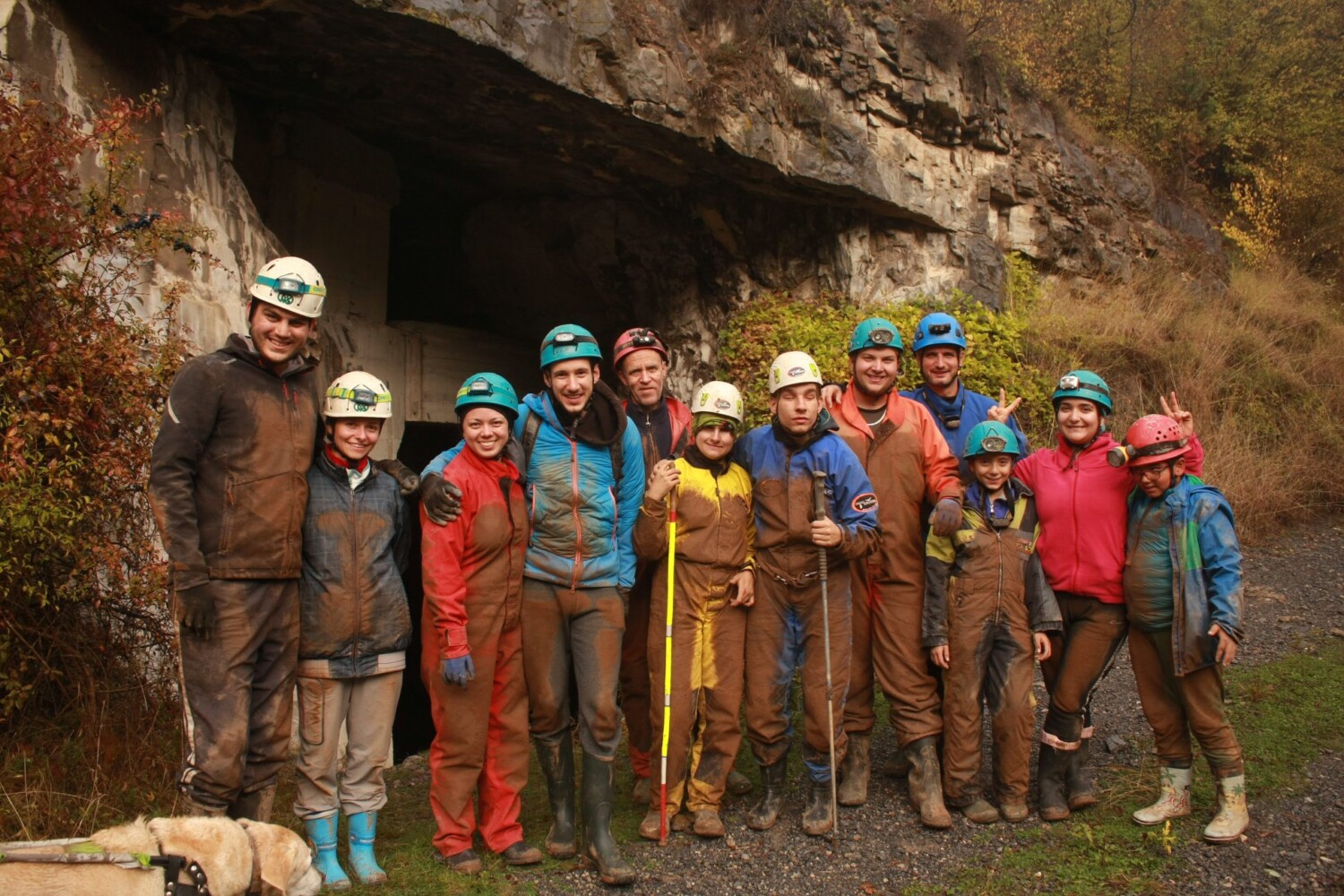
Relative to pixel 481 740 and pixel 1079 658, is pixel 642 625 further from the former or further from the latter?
pixel 1079 658

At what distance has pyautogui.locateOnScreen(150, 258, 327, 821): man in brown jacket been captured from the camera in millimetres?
3502

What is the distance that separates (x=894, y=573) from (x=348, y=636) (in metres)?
2.51

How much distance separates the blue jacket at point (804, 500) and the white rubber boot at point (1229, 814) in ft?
5.99

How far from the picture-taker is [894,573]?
181 inches

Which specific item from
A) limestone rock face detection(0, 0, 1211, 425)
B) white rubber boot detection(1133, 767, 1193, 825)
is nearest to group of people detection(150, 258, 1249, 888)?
white rubber boot detection(1133, 767, 1193, 825)

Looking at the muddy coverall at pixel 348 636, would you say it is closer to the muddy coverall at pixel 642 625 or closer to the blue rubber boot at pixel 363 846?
the blue rubber boot at pixel 363 846

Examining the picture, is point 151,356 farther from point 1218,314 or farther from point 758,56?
point 1218,314

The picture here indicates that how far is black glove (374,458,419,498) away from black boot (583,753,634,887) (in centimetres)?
136

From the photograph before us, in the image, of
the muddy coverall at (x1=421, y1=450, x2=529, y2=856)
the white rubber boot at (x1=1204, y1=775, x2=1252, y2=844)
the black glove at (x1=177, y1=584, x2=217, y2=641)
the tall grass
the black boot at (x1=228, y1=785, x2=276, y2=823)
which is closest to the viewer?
the black glove at (x1=177, y1=584, x2=217, y2=641)

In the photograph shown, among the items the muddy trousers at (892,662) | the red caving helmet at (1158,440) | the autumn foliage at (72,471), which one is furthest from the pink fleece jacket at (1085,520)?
the autumn foliage at (72,471)

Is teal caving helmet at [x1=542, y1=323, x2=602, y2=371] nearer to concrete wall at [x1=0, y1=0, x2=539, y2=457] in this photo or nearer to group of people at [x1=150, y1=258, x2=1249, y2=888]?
group of people at [x1=150, y1=258, x2=1249, y2=888]

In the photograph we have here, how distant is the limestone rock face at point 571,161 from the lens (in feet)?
19.5

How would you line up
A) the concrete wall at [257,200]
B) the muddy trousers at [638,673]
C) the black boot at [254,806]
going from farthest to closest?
the concrete wall at [257,200]
the muddy trousers at [638,673]
the black boot at [254,806]

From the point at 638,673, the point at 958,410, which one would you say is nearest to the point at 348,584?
the point at 638,673
